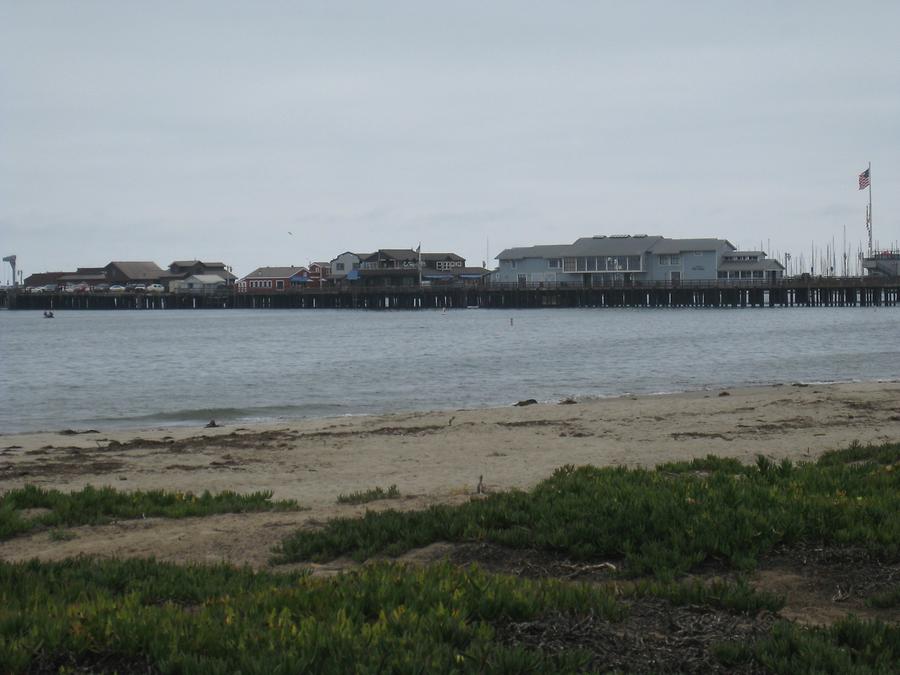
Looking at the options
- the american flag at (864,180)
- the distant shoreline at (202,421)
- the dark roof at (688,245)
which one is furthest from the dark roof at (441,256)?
the distant shoreline at (202,421)

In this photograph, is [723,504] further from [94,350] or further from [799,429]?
[94,350]

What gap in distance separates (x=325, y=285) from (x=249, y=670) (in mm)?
171774

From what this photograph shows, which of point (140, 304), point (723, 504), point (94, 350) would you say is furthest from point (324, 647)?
point (140, 304)

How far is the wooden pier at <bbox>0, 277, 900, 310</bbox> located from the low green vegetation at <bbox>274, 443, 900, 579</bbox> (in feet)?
421

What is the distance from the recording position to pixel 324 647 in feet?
18.0

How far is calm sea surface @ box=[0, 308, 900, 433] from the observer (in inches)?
1273

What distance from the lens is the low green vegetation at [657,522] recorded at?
8188mm

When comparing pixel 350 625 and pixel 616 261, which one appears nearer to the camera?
pixel 350 625

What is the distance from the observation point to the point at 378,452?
18.2m

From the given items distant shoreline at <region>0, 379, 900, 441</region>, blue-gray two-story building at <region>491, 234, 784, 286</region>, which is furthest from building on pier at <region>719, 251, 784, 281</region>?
distant shoreline at <region>0, 379, 900, 441</region>

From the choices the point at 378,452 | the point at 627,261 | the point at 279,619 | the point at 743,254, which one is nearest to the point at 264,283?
the point at 627,261

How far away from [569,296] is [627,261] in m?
10.0

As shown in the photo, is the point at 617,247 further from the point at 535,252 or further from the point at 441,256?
the point at 441,256

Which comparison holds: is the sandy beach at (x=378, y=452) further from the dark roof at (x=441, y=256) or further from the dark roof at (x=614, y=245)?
the dark roof at (x=441, y=256)
